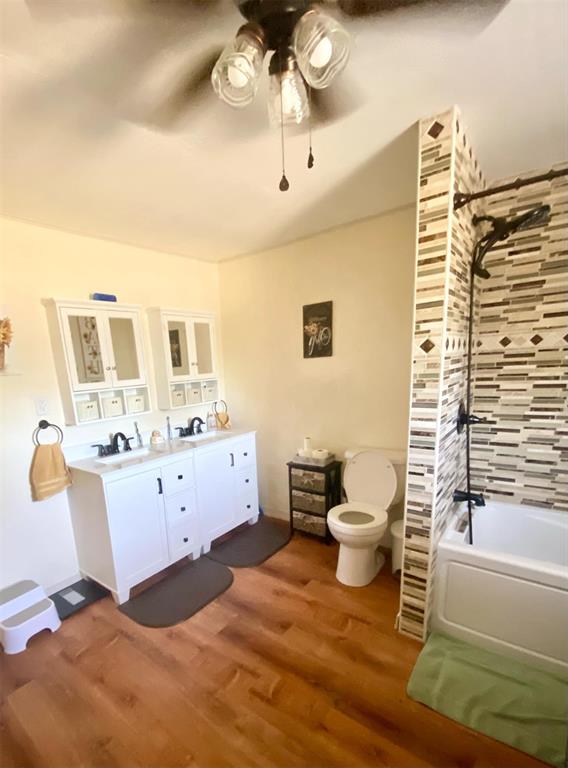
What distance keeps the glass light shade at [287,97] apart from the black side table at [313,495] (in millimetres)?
2188

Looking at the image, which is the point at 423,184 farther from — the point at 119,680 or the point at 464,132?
the point at 119,680

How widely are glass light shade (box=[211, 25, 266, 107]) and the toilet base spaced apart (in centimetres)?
231

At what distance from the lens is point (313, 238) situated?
269 centimetres

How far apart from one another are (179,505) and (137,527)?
32 centimetres

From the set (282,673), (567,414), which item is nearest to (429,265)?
(567,414)

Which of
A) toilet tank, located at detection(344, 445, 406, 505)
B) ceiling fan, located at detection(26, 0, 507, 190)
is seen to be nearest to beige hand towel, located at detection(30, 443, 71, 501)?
ceiling fan, located at detection(26, 0, 507, 190)

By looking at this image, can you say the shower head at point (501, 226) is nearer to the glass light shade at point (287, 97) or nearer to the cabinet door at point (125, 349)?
the glass light shade at point (287, 97)

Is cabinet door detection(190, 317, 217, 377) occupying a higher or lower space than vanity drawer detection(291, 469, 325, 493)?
higher

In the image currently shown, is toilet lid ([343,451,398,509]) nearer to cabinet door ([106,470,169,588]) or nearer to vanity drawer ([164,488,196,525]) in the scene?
vanity drawer ([164,488,196,525])

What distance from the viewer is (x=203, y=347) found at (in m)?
3.18

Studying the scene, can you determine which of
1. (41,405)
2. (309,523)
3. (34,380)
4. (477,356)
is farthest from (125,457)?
(477,356)

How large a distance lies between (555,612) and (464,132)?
2.24m

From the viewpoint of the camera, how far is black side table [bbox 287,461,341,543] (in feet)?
8.58

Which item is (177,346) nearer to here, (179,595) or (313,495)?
(313,495)
